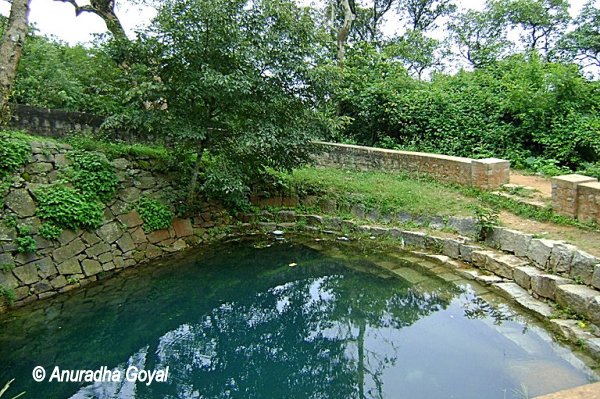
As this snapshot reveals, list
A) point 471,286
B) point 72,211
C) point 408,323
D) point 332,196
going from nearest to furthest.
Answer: point 408,323
point 471,286
point 72,211
point 332,196

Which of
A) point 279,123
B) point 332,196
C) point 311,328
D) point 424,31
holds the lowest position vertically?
point 311,328

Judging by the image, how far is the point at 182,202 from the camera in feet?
22.2

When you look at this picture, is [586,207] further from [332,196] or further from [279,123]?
[279,123]

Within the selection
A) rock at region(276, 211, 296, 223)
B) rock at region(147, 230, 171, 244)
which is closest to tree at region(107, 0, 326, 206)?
rock at region(147, 230, 171, 244)

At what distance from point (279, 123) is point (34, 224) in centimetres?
373

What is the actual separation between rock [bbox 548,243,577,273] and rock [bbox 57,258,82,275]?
5.69 m

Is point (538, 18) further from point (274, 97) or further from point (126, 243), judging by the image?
point (126, 243)

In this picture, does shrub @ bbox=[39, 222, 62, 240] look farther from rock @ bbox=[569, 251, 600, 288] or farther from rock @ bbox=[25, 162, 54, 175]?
rock @ bbox=[569, 251, 600, 288]

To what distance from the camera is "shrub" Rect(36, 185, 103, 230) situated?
17.1 feet

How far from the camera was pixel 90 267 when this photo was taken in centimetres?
545

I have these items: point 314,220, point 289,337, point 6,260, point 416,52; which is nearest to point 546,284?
point 289,337

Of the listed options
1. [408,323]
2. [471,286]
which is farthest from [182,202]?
[471,286]

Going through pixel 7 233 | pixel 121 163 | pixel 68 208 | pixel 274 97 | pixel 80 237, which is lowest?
pixel 80 237

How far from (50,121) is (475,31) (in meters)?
17.1
